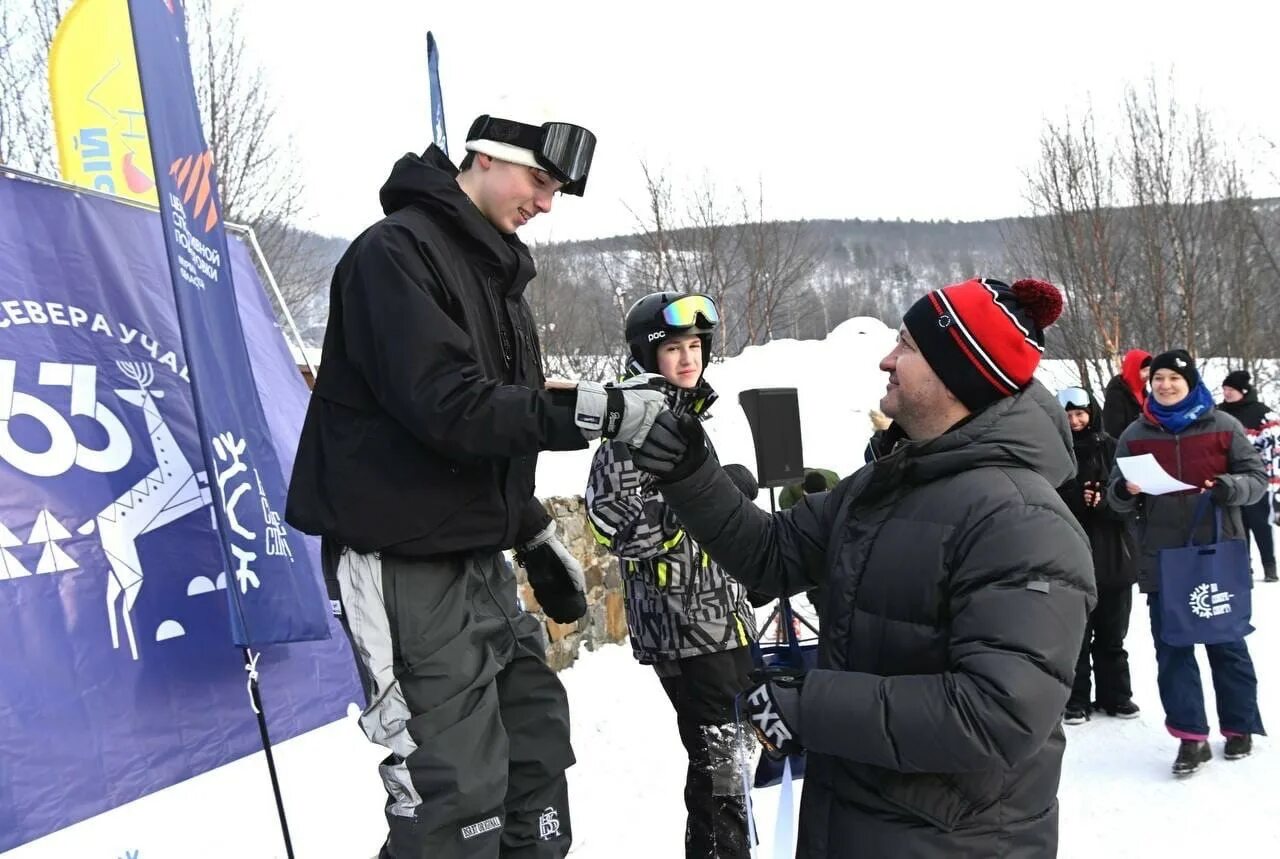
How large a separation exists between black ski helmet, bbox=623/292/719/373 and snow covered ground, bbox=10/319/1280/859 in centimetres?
178

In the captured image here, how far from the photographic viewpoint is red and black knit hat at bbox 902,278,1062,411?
190 centimetres

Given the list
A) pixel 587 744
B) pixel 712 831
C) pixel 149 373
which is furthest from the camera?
pixel 587 744

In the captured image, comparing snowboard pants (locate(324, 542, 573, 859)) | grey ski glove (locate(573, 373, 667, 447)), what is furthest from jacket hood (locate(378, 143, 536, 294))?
snowboard pants (locate(324, 542, 573, 859))

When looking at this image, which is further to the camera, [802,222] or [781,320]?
[781,320]

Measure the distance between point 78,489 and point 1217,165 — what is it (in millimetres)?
22863

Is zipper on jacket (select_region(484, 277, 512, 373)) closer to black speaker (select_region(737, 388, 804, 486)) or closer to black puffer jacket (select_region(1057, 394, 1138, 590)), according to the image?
black speaker (select_region(737, 388, 804, 486))

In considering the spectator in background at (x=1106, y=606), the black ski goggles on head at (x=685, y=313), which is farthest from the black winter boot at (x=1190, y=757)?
the black ski goggles on head at (x=685, y=313)

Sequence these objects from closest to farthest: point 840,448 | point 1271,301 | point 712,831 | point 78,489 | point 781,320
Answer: point 78,489 < point 712,831 < point 840,448 < point 1271,301 < point 781,320

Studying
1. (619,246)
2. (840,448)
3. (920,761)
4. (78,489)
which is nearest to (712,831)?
(920,761)

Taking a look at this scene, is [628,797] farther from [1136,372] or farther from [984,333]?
[1136,372]

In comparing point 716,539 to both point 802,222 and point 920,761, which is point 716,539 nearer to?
point 920,761

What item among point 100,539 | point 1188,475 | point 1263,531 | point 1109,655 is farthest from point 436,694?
point 1263,531

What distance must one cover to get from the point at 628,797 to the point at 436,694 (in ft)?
9.61

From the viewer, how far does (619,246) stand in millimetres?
22125
